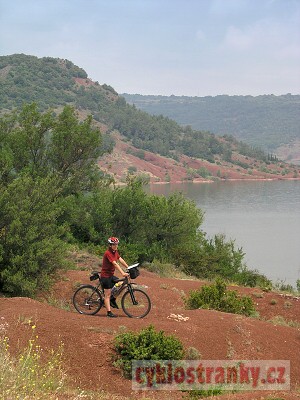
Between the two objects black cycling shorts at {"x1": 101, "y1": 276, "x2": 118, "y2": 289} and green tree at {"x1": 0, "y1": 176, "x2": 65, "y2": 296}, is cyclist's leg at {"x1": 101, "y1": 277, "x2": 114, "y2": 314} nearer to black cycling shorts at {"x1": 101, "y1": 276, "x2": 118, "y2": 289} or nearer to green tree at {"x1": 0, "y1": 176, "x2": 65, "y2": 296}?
black cycling shorts at {"x1": 101, "y1": 276, "x2": 118, "y2": 289}

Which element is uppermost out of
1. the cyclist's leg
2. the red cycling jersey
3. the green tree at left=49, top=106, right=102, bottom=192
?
the green tree at left=49, top=106, right=102, bottom=192

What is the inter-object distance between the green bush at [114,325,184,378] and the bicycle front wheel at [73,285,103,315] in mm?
2795

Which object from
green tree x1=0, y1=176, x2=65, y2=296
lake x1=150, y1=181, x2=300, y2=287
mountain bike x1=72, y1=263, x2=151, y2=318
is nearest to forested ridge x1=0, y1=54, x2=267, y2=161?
lake x1=150, y1=181, x2=300, y2=287

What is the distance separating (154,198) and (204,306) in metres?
15.1

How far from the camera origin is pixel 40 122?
26.3m

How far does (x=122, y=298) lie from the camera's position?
1102cm

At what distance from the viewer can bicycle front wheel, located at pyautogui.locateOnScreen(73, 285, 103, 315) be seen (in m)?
11.4

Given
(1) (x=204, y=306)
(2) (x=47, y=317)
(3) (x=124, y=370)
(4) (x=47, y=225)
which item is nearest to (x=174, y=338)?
(3) (x=124, y=370)

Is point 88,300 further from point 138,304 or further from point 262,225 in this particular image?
point 262,225

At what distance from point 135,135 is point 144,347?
12835 cm

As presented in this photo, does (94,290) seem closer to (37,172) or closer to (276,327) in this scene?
(276,327)

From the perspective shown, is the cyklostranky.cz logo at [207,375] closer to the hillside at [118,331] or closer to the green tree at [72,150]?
the hillside at [118,331]

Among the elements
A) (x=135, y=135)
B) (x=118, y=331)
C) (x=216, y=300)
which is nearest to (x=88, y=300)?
(x=118, y=331)

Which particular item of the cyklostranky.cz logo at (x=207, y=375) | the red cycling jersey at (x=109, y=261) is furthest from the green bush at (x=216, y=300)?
the cyklostranky.cz logo at (x=207, y=375)
